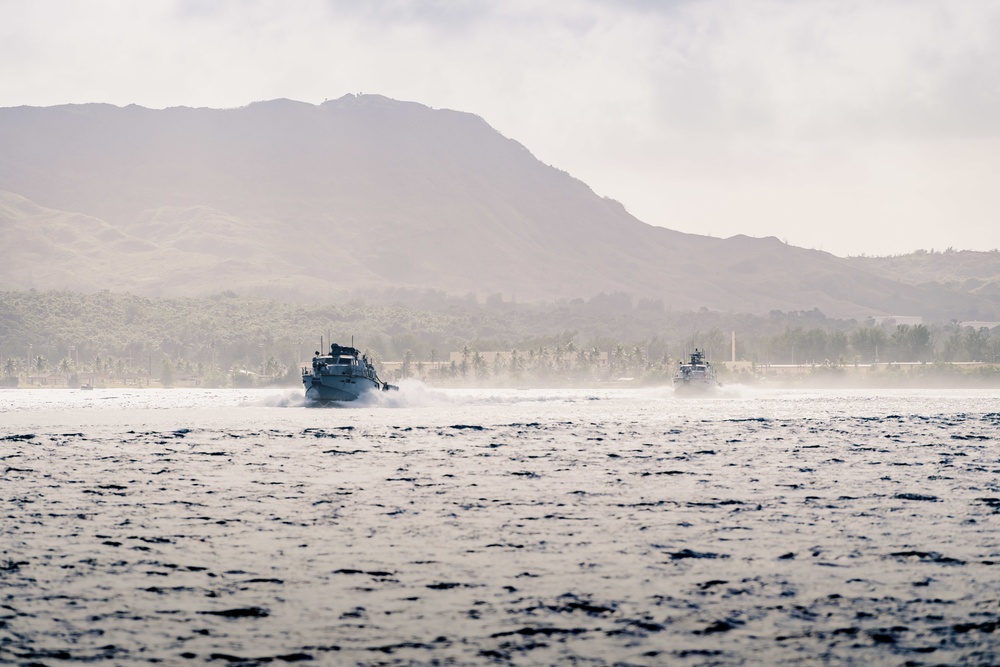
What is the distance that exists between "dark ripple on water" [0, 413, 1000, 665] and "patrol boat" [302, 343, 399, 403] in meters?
112

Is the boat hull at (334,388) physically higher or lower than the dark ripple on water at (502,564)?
higher

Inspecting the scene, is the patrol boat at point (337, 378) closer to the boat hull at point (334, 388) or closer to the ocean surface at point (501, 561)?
the boat hull at point (334, 388)

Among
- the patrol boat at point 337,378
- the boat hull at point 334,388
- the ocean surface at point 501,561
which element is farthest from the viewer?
the boat hull at point 334,388

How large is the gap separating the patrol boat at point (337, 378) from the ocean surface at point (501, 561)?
106060 millimetres

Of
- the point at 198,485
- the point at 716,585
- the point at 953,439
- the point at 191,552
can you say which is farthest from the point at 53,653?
the point at 953,439

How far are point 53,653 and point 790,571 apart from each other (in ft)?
65.0

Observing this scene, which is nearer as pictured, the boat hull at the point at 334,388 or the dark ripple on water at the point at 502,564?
the dark ripple on water at the point at 502,564

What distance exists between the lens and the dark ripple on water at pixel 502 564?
86.9 ft

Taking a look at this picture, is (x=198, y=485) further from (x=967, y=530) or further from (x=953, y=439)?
(x=953, y=439)

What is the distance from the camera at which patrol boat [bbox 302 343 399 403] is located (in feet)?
613

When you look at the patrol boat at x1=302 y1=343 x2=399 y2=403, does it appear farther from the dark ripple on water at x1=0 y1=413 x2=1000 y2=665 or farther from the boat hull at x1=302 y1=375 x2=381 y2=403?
the dark ripple on water at x1=0 y1=413 x2=1000 y2=665

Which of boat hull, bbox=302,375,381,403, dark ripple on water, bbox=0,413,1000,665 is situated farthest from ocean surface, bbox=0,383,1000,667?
boat hull, bbox=302,375,381,403

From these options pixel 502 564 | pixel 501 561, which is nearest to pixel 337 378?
pixel 501 561

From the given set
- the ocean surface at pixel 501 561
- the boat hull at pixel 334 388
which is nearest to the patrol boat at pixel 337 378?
the boat hull at pixel 334 388
